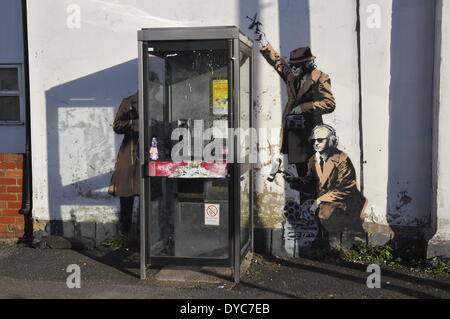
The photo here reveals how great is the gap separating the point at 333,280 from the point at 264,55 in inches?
98.3

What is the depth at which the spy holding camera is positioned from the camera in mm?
6406

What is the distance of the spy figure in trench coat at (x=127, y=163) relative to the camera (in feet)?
22.5

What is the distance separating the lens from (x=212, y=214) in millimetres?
5926

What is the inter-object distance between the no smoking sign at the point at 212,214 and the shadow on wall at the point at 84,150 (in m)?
1.49

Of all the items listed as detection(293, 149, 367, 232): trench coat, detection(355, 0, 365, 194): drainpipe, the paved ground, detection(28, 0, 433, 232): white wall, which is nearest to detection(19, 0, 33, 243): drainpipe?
detection(28, 0, 433, 232): white wall

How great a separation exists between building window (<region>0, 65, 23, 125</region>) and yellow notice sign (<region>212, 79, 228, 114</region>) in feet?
9.05

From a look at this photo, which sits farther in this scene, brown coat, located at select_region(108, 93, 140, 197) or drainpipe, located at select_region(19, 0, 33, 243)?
drainpipe, located at select_region(19, 0, 33, 243)

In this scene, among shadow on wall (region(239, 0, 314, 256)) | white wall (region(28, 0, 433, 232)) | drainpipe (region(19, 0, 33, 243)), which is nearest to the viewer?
white wall (region(28, 0, 433, 232))

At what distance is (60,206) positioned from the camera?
23.2ft

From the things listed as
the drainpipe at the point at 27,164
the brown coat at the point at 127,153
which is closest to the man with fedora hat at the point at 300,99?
the brown coat at the point at 127,153

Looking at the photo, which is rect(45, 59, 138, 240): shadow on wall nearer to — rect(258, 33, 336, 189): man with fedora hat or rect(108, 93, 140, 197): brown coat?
rect(108, 93, 140, 197): brown coat

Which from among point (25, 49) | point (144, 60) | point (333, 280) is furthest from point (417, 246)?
point (25, 49)
